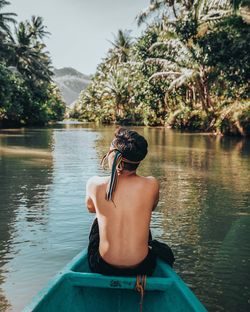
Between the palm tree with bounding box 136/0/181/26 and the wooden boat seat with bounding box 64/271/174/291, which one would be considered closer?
the wooden boat seat with bounding box 64/271/174/291

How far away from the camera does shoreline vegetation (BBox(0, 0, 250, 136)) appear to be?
918 inches

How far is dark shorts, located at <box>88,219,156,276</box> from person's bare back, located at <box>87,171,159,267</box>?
0.03m

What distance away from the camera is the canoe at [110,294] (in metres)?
2.75

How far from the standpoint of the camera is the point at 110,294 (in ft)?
9.99

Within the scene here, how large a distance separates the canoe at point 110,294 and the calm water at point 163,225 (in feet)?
3.82

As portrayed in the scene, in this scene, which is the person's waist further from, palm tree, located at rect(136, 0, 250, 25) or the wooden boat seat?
palm tree, located at rect(136, 0, 250, 25)

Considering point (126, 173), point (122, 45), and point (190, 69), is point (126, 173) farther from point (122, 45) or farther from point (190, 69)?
point (122, 45)

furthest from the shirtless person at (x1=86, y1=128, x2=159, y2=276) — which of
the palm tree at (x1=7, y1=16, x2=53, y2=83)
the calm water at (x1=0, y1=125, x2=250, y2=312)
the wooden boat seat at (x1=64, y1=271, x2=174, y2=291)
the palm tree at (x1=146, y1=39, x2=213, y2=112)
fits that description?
the palm tree at (x1=7, y1=16, x2=53, y2=83)

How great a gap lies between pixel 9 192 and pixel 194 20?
23.6 meters

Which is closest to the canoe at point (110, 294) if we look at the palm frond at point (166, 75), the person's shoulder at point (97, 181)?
the person's shoulder at point (97, 181)

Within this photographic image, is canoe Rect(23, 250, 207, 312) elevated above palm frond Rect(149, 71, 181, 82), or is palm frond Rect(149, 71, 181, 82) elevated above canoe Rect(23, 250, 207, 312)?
palm frond Rect(149, 71, 181, 82)

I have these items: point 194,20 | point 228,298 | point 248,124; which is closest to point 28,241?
point 228,298

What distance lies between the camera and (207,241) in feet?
19.2

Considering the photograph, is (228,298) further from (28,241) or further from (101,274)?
(28,241)
